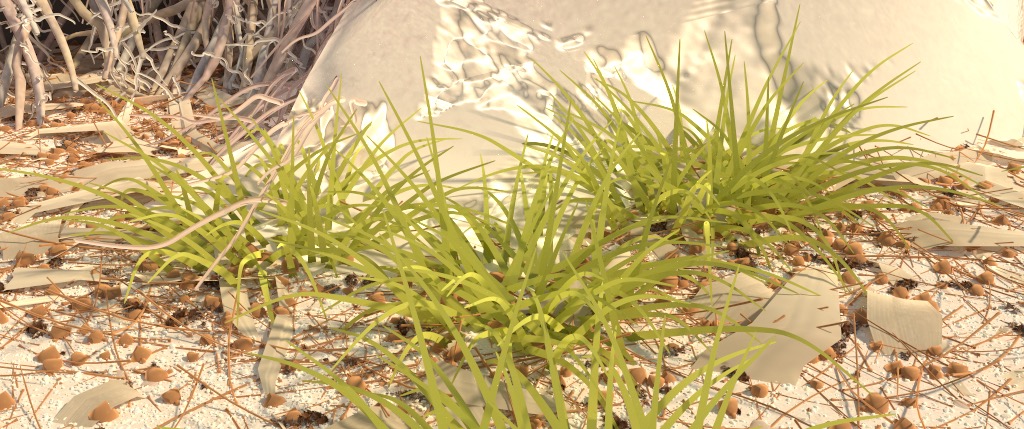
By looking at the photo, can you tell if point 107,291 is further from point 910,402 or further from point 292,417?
point 910,402

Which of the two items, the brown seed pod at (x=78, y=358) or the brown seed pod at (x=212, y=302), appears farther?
the brown seed pod at (x=212, y=302)

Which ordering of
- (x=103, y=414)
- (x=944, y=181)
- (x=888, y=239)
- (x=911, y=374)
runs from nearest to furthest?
(x=103, y=414), (x=911, y=374), (x=888, y=239), (x=944, y=181)

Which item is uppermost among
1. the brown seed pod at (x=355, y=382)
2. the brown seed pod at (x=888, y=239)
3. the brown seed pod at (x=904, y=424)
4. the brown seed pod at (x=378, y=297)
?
the brown seed pod at (x=888, y=239)

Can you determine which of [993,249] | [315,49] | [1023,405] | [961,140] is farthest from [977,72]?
[315,49]

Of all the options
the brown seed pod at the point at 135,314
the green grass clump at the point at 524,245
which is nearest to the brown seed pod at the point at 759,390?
the green grass clump at the point at 524,245

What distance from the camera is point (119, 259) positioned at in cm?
152

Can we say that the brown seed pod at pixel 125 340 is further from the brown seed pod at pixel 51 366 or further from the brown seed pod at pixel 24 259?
the brown seed pod at pixel 24 259

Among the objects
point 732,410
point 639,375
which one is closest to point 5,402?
point 639,375

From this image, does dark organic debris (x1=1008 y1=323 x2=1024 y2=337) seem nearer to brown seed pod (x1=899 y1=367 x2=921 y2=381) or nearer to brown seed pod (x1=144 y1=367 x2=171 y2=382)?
brown seed pod (x1=899 y1=367 x2=921 y2=381)

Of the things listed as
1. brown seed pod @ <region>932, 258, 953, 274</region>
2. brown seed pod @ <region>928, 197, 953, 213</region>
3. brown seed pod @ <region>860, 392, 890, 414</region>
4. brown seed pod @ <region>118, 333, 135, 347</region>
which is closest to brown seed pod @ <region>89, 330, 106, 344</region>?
brown seed pod @ <region>118, 333, 135, 347</region>

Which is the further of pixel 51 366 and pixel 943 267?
pixel 943 267

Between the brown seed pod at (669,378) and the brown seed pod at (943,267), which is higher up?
the brown seed pod at (943,267)

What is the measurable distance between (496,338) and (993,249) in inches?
41.1

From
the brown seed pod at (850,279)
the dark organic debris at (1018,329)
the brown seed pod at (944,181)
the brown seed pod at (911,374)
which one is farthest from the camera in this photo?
the brown seed pod at (944,181)
